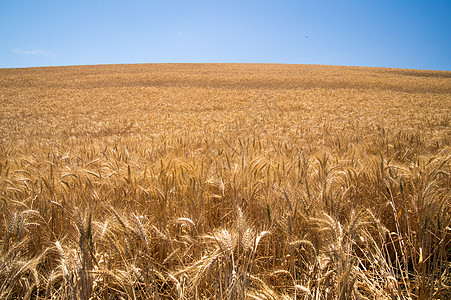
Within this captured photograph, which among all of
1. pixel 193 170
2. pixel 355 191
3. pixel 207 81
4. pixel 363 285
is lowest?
pixel 363 285

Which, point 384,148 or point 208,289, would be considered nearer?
point 208,289

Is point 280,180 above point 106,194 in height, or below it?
above

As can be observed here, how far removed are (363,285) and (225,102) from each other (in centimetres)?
1277

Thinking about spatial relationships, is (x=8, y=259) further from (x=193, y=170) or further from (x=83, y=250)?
(x=193, y=170)

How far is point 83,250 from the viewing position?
0.93 meters

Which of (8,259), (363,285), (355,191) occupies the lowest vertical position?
(363,285)

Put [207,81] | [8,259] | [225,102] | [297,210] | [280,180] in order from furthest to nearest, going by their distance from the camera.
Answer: [207,81] < [225,102] < [280,180] < [297,210] < [8,259]

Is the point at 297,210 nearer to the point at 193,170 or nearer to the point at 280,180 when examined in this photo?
the point at 280,180

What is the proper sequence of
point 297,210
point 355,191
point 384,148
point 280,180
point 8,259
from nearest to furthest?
point 8,259 < point 297,210 < point 355,191 < point 280,180 < point 384,148

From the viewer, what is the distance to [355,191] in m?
1.68

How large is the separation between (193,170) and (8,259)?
1.06m

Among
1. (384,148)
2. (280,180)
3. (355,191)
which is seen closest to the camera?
(355,191)

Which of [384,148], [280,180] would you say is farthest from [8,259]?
[384,148]

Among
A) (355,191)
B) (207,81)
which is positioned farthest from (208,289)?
(207,81)
